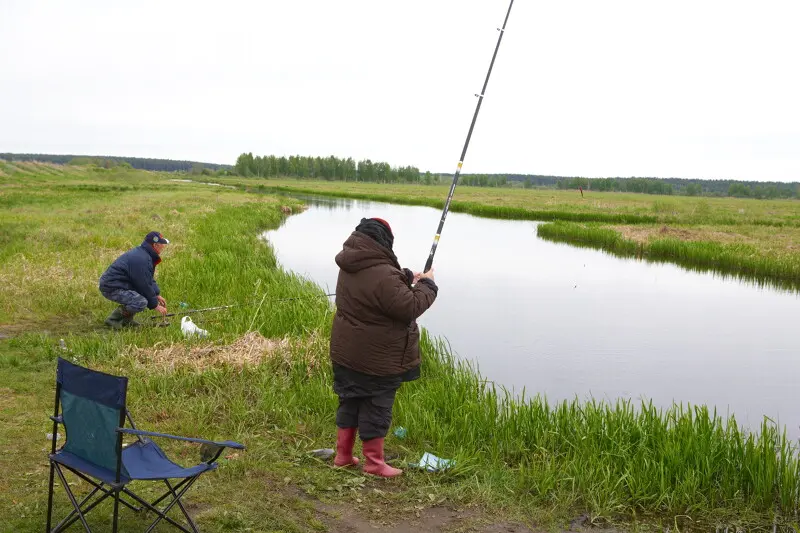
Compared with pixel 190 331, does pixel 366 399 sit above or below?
above

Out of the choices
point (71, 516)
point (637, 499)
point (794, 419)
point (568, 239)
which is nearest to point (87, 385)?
point (71, 516)

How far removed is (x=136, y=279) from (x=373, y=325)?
5289mm

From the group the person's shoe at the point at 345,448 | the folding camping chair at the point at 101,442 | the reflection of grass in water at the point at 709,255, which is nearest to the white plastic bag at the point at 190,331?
the person's shoe at the point at 345,448

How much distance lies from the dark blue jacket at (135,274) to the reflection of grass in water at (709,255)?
59.0 ft

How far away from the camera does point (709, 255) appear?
→ 24.4 m

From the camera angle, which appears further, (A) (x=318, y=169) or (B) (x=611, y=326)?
(A) (x=318, y=169)

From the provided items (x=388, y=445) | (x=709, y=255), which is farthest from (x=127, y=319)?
(x=709, y=255)

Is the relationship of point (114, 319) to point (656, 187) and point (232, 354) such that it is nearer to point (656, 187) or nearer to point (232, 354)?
point (232, 354)

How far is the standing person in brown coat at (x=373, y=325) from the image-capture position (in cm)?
483

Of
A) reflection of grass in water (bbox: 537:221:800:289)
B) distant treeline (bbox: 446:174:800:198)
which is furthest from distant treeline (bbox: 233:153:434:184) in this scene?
reflection of grass in water (bbox: 537:221:800:289)

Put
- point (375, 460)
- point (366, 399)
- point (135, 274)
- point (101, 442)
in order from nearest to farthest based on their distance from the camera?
point (101, 442)
point (366, 399)
point (375, 460)
point (135, 274)

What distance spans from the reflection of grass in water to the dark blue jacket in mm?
17976

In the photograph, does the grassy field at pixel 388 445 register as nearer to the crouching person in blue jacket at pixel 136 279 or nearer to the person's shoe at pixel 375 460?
the person's shoe at pixel 375 460

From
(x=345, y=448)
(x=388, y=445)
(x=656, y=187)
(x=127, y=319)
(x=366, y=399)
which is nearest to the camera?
(x=366, y=399)
